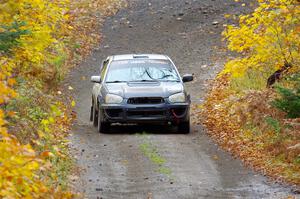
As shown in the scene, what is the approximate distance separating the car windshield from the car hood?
0.35m

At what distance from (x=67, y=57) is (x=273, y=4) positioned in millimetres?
13662

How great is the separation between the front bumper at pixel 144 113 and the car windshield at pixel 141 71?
113 cm

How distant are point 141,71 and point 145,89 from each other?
116 centimetres

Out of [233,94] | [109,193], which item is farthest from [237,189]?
[233,94]

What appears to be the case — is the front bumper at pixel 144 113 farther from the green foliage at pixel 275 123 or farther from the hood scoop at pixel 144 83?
the green foliage at pixel 275 123

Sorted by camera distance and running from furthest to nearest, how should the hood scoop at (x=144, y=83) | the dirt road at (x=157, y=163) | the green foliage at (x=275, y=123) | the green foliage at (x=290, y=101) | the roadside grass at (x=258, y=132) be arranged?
the hood scoop at (x=144, y=83)
the green foliage at (x=275, y=123)
the roadside grass at (x=258, y=132)
the green foliage at (x=290, y=101)
the dirt road at (x=157, y=163)

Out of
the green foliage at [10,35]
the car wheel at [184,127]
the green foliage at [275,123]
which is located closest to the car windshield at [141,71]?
the car wheel at [184,127]

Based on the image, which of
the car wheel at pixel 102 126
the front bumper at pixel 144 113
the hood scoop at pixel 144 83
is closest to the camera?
the front bumper at pixel 144 113

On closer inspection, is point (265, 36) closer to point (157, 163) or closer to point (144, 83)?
point (144, 83)

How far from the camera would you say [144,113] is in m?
17.5

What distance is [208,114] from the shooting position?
2097 centimetres

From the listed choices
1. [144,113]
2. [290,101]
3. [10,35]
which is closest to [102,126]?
[144,113]

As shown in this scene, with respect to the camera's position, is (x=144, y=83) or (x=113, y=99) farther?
(x=144, y=83)

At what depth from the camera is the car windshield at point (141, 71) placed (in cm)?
1858
